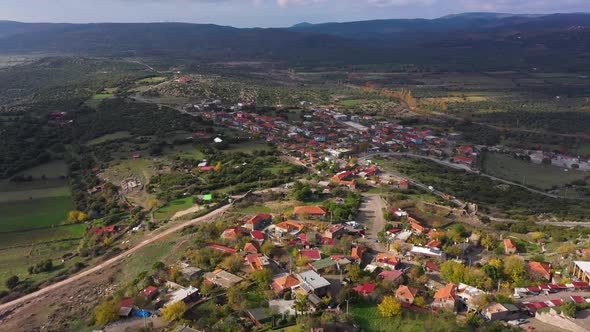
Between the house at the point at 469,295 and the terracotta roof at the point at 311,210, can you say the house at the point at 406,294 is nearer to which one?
the house at the point at 469,295

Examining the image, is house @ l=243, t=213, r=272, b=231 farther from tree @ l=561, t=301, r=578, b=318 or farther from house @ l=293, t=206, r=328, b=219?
tree @ l=561, t=301, r=578, b=318

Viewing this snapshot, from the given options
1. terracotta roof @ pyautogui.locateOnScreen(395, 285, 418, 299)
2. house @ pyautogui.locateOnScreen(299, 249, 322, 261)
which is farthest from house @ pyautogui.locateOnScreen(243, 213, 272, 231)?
terracotta roof @ pyautogui.locateOnScreen(395, 285, 418, 299)

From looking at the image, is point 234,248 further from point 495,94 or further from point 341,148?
point 495,94

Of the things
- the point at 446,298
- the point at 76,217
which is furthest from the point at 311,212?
the point at 76,217

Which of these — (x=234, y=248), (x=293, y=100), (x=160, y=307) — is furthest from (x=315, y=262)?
(x=293, y=100)

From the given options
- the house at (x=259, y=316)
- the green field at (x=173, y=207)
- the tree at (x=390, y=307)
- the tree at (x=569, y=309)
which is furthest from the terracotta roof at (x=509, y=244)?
the green field at (x=173, y=207)

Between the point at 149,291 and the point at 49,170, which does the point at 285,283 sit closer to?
the point at 149,291

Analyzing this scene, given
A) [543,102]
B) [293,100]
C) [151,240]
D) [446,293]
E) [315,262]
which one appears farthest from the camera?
[543,102]
